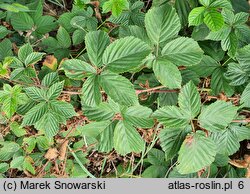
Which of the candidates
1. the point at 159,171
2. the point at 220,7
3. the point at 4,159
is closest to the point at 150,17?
the point at 220,7

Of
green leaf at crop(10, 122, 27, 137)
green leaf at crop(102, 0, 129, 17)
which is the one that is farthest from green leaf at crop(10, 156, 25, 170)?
green leaf at crop(102, 0, 129, 17)

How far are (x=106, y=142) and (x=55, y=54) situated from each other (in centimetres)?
59

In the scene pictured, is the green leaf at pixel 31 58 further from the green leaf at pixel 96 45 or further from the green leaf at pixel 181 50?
the green leaf at pixel 181 50

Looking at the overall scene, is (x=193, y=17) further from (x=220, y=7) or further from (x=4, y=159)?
(x=4, y=159)

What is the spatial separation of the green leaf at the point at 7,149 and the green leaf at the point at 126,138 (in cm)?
68

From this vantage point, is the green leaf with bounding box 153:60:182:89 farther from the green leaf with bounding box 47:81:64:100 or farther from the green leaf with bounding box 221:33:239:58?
the green leaf with bounding box 47:81:64:100

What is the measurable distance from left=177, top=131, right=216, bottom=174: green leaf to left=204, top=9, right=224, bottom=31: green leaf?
0.44 m

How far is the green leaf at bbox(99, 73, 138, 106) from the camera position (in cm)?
128

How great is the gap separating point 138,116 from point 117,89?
0.22 m

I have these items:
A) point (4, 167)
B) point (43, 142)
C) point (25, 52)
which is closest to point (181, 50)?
point (25, 52)

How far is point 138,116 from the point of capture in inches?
57.2

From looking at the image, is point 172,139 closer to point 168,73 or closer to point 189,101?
point 189,101

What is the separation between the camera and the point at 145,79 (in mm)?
1561

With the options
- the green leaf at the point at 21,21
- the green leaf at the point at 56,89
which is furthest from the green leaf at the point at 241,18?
the green leaf at the point at 21,21
